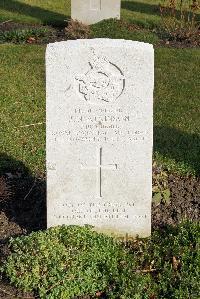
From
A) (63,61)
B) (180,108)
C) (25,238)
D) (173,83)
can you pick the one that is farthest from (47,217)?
(173,83)

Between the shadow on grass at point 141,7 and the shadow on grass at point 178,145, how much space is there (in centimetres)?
Result: 798

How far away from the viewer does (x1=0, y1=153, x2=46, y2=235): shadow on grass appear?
5605 millimetres

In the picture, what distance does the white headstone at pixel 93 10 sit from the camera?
13.2 m

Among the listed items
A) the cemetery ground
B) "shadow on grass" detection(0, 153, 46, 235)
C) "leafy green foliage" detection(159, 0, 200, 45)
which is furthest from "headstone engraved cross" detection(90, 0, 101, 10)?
"shadow on grass" detection(0, 153, 46, 235)

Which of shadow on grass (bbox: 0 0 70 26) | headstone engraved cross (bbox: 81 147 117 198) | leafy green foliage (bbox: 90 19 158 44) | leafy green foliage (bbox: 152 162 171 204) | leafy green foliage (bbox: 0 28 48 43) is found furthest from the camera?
shadow on grass (bbox: 0 0 70 26)

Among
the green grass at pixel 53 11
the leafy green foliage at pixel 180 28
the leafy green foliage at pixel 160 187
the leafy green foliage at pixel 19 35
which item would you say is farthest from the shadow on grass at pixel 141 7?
Result: the leafy green foliage at pixel 160 187

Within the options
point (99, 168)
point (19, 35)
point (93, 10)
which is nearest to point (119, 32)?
point (93, 10)

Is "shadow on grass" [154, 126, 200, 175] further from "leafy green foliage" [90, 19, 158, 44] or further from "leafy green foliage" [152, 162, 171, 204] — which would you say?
"leafy green foliage" [90, 19, 158, 44]

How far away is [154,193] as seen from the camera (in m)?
5.96

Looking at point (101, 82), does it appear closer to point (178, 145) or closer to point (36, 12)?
point (178, 145)

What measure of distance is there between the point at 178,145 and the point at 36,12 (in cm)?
849

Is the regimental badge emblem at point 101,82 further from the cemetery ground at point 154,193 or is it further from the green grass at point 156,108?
the green grass at point 156,108

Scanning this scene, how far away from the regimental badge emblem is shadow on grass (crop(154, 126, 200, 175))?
6.76ft

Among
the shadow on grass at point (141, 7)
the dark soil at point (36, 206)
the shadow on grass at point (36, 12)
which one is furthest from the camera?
the shadow on grass at point (141, 7)
